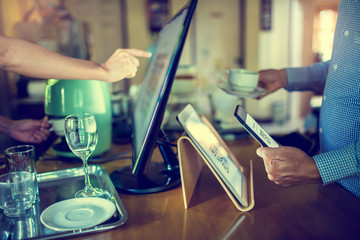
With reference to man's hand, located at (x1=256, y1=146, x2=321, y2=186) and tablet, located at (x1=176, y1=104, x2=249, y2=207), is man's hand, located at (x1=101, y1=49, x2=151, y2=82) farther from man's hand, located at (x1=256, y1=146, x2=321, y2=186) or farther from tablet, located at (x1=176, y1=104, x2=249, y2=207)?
man's hand, located at (x1=256, y1=146, x2=321, y2=186)

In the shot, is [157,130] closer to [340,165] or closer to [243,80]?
[340,165]

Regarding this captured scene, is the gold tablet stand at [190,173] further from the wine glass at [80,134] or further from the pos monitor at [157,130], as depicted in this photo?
the wine glass at [80,134]

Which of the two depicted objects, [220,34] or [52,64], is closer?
[52,64]

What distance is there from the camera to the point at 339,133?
923mm

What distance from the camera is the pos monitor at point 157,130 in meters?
0.62

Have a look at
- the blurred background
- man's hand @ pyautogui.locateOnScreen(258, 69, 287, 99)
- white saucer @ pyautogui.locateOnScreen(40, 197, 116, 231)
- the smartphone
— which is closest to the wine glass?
white saucer @ pyautogui.locateOnScreen(40, 197, 116, 231)

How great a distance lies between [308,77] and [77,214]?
1065 mm

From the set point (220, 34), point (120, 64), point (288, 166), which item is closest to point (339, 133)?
point (288, 166)

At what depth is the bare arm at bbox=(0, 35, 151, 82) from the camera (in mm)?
854

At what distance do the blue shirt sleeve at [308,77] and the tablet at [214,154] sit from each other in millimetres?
675

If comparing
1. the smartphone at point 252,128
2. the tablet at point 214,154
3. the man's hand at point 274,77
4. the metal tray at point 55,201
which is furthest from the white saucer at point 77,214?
the man's hand at point 274,77

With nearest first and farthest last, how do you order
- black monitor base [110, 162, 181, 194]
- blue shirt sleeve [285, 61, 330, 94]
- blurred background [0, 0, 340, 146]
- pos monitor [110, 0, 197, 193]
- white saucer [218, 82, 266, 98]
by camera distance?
pos monitor [110, 0, 197, 193] < black monitor base [110, 162, 181, 194] < white saucer [218, 82, 266, 98] < blue shirt sleeve [285, 61, 330, 94] < blurred background [0, 0, 340, 146]

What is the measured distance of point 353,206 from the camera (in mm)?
744

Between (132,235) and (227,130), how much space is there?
35.5 inches
